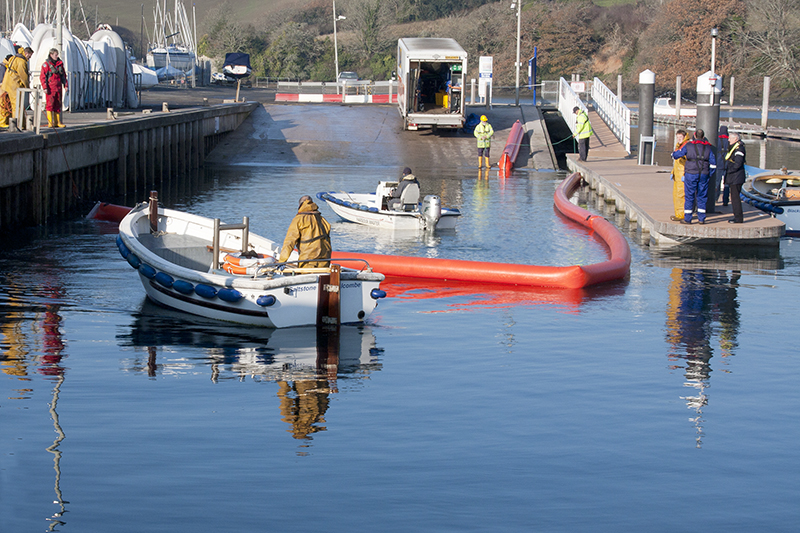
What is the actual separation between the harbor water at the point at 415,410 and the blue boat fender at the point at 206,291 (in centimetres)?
51

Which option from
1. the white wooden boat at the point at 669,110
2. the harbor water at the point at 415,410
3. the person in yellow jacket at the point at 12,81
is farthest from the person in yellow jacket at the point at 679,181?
the white wooden boat at the point at 669,110

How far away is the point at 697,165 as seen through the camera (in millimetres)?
17969

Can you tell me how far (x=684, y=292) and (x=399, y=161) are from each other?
21.1m

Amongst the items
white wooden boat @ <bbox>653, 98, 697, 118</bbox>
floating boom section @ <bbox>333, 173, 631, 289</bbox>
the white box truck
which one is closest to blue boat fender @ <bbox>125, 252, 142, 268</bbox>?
floating boom section @ <bbox>333, 173, 631, 289</bbox>

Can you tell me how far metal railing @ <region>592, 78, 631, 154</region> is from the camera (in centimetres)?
3466

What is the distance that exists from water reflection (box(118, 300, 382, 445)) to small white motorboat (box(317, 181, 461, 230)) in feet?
26.5

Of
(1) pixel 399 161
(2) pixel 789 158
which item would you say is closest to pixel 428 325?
(1) pixel 399 161

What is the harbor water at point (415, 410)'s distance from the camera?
23.3 feet

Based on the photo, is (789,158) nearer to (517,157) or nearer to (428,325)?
(517,157)

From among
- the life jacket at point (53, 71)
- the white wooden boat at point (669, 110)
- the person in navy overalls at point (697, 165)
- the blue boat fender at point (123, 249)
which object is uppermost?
the white wooden boat at point (669, 110)

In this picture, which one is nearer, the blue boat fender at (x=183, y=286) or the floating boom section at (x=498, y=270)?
the blue boat fender at (x=183, y=286)

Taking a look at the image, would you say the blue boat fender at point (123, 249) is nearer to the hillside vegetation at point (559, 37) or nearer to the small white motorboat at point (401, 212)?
the small white motorboat at point (401, 212)

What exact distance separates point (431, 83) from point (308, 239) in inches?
1116

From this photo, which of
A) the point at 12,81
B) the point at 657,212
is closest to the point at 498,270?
the point at 657,212
